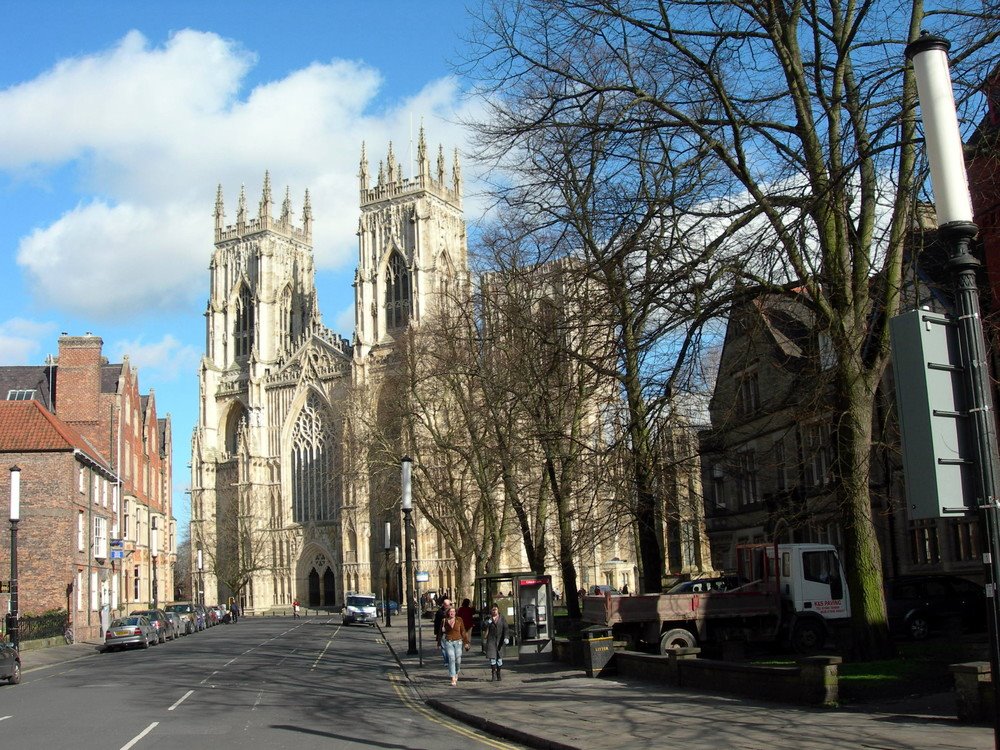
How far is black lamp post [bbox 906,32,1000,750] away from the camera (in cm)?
656

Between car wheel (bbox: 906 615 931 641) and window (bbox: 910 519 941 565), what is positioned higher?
window (bbox: 910 519 941 565)

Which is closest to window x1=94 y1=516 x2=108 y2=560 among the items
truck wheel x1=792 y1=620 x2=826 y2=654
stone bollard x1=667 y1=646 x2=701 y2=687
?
truck wheel x1=792 y1=620 x2=826 y2=654

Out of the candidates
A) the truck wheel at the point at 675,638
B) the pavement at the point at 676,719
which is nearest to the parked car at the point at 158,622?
the pavement at the point at 676,719

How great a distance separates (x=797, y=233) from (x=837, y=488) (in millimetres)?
3937

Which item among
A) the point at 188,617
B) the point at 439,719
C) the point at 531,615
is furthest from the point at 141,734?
the point at 188,617

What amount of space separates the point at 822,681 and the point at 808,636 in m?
8.17

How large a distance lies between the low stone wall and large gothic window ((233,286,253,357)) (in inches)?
3226

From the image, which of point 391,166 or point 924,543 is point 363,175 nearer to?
point 391,166

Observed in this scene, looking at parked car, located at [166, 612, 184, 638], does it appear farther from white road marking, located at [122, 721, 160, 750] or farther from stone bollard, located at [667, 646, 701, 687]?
stone bollard, located at [667, 646, 701, 687]

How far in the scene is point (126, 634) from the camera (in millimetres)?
35562

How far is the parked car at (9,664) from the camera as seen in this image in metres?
22.8

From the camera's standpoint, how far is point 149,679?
22.5 m

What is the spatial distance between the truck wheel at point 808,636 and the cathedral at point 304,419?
58.5 m

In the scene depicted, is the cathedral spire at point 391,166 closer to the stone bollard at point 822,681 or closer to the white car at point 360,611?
the white car at point 360,611
